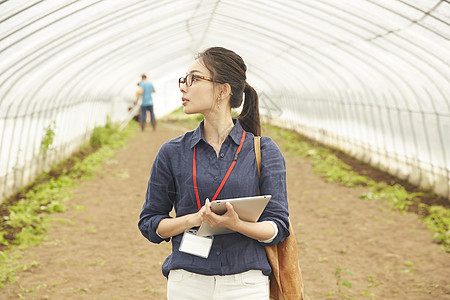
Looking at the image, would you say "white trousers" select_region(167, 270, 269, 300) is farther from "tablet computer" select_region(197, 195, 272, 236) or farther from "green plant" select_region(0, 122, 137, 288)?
"green plant" select_region(0, 122, 137, 288)

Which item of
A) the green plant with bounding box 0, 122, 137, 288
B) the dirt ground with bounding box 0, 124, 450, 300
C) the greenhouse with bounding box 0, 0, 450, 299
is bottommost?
the green plant with bounding box 0, 122, 137, 288

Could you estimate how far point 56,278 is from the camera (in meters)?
5.49

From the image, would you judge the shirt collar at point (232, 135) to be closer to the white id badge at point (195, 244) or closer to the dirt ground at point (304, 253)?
the white id badge at point (195, 244)

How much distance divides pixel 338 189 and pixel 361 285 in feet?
15.4

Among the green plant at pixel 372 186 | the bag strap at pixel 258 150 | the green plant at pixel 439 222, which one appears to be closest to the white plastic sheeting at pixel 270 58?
the green plant at pixel 372 186

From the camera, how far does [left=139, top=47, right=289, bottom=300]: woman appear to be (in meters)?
2.05

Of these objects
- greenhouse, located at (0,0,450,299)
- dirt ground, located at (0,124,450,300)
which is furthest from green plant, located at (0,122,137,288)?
greenhouse, located at (0,0,450,299)

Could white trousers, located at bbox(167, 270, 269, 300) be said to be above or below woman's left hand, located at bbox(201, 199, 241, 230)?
below

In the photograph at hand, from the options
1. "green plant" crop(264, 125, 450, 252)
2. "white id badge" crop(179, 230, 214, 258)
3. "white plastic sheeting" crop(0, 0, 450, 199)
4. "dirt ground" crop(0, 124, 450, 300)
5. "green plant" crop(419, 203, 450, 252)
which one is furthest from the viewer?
"green plant" crop(264, 125, 450, 252)

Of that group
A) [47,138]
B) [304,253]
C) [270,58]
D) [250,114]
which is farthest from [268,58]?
[250,114]

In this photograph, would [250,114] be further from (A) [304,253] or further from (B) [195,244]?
(A) [304,253]

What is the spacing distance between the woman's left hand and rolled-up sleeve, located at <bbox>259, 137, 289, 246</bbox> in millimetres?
220

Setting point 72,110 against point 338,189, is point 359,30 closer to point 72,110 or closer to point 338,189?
point 338,189

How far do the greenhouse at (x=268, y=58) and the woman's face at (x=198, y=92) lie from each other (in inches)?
110
